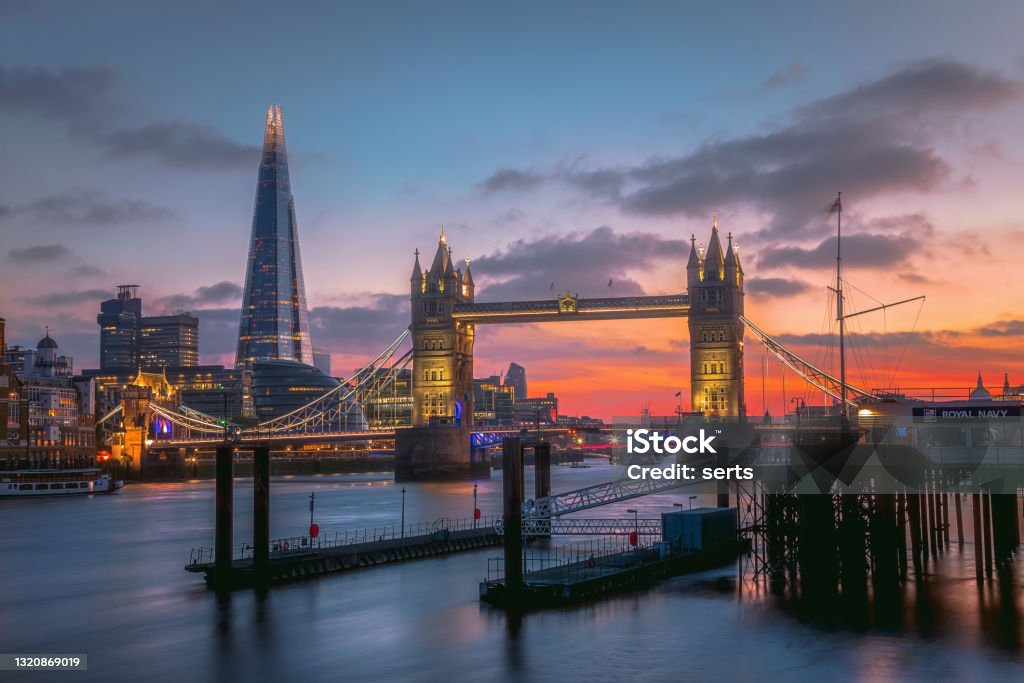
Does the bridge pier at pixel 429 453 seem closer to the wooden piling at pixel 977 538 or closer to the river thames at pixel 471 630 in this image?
the river thames at pixel 471 630

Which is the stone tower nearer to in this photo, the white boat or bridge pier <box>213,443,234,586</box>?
the white boat

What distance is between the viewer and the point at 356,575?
58.3 metres

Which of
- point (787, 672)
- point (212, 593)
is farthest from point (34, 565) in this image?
point (787, 672)

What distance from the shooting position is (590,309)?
489 feet

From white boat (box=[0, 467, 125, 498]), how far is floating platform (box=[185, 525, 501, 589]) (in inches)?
3042

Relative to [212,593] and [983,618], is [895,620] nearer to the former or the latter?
[983,618]

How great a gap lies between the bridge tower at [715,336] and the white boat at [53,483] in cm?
7429

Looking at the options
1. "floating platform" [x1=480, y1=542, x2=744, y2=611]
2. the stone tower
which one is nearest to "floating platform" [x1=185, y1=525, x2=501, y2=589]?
"floating platform" [x1=480, y1=542, x2=744, y2=611]

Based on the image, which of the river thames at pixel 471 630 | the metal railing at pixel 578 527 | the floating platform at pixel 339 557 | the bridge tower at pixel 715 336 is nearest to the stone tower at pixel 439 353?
the bridge tower at pixel 715 336

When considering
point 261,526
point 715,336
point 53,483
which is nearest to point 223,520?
point 261,526

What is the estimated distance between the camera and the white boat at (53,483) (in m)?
130

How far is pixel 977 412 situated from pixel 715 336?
346 feet

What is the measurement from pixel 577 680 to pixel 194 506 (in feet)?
282

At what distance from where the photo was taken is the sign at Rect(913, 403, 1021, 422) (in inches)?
1877
